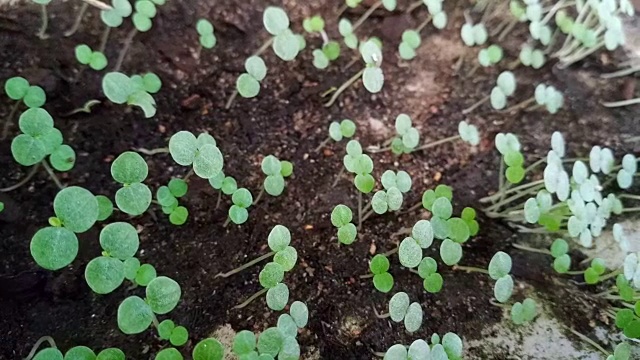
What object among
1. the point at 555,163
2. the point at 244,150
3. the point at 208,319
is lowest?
the point at 208,319

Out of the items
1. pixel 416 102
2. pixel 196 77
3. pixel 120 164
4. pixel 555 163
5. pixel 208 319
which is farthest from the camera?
pixel 416 102

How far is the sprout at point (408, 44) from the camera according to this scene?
1.26 metres

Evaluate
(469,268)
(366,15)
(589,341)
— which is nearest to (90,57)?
(366,15)

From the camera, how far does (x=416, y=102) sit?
1.28m

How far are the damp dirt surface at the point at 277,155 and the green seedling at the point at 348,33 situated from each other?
0.20ft

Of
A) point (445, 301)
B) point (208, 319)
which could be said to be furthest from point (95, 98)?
point (445, 301)

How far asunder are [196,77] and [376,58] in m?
0.40

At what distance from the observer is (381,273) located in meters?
0.93

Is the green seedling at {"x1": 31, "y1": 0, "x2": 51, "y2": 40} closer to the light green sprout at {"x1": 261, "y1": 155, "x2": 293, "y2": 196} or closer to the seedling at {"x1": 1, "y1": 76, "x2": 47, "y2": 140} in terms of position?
the seedling at {"x1": 1, "y1": 76, "x2": 47, "y2": 140}

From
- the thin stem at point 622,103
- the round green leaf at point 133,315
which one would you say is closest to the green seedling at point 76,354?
the round green leaf at point 133,315

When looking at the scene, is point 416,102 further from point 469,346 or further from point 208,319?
point 208,319

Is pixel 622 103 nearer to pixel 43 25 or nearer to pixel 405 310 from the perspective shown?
pixel 405 310

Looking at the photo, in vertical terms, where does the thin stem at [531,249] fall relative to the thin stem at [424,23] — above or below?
below

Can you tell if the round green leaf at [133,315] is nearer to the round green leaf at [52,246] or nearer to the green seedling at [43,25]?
the round green leaf at [52,246]
